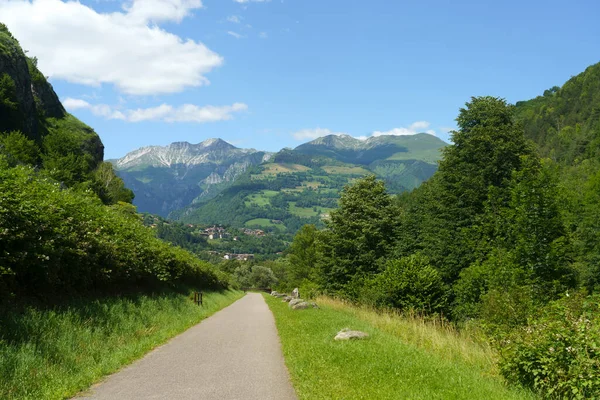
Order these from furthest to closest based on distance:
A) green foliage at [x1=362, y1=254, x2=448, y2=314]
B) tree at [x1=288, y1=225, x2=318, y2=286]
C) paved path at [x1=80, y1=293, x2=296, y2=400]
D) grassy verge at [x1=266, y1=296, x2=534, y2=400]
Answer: tree at [x1=288, y1=225, x2=318, y2=286] → green foliage at [x1=362, y1=254, x2=448, y2=314] → paved path at [x1=80, y1=293, x2=296, y2=400] → grassy verge at [x1=266, y1=296, x2=534, y2=400]

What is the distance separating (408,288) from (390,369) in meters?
21.1

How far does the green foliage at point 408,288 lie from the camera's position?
29.4 meters

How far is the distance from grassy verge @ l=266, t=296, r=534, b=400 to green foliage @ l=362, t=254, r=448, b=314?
587 inches

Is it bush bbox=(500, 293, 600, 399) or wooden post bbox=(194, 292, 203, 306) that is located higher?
bush bbox=(500, 293, 600, 399)

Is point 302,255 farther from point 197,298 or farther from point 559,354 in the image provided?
point 559,354

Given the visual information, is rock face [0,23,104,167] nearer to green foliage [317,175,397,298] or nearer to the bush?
green foliage [317,175,397,298]

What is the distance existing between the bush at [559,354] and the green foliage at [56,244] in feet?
31.9

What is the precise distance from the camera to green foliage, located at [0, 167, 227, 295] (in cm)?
944

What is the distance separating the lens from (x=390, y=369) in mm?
9438

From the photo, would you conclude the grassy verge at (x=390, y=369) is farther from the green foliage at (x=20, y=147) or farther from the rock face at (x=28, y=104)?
the rock face at (x=28, y=104)

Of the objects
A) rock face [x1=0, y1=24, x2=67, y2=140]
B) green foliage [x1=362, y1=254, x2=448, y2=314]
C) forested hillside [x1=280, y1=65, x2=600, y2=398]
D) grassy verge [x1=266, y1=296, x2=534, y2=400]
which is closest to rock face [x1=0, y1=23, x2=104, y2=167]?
rock face [x1=0, y1=24, x2=67, y2=140]

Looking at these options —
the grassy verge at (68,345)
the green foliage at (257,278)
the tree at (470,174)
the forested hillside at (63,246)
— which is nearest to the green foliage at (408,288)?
the tree at (470,174)

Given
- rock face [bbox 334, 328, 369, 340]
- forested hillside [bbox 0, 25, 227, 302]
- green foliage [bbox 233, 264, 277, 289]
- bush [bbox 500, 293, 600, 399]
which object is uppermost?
forested hillside [bbox 0, 25, 227, 302]

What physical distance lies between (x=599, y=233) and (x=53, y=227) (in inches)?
2395
